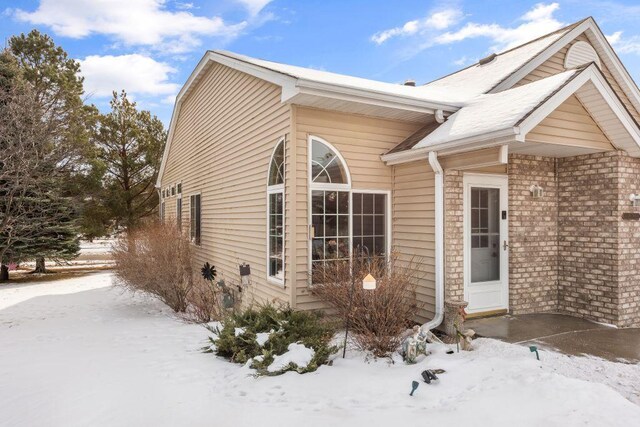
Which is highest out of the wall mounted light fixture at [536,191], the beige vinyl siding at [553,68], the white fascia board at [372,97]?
the beige vinyl siding at [553,68]

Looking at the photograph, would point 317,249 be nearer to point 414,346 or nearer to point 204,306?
point 414,346

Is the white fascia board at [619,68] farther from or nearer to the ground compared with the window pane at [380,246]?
farther from the ground

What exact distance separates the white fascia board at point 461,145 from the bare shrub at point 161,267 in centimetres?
554

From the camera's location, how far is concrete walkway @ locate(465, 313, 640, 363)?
5105 millimetres

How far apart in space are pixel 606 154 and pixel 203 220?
31.2ft

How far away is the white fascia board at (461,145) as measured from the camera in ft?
16.3

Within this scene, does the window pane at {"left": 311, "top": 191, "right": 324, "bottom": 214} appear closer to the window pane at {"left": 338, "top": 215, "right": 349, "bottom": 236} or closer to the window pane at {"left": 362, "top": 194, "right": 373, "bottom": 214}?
the window pane at {"left": 338, "top": 215, "right": 349, "bottom": 236}

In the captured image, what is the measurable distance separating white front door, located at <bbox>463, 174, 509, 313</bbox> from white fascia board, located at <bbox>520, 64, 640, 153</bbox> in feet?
4.85

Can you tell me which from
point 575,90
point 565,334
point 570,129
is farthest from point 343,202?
point 565,334

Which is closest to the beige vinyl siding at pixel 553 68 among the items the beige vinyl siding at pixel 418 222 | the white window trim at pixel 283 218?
the beige vinyl siding at pixel 418 222

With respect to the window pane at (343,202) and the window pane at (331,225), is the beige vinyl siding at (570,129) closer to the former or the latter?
the window pane at (343,202)

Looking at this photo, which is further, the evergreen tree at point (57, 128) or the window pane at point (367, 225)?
the evergreen tree at point (57, 128)

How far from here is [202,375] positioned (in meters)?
4.83

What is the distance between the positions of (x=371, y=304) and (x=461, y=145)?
2.56 m
